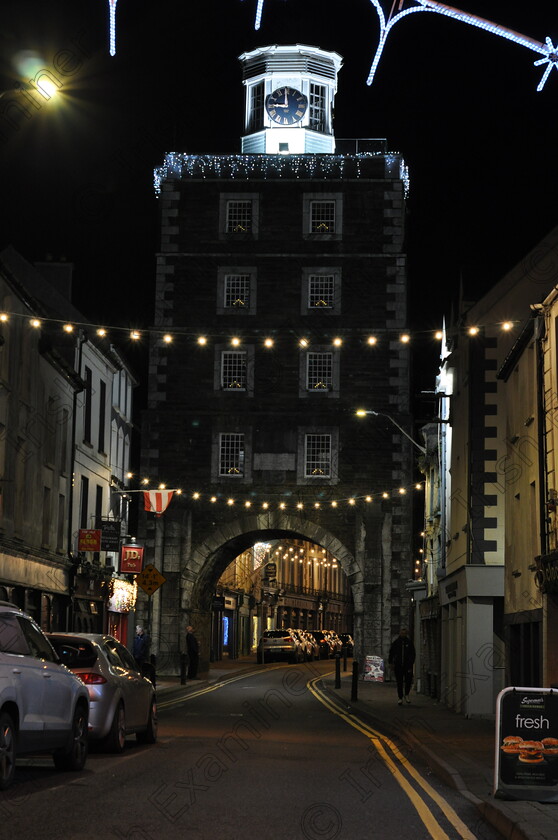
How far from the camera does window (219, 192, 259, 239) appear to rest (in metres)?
51.1

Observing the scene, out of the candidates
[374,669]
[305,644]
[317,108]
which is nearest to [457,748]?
[374,669]

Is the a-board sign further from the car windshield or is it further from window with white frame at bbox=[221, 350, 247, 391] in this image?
the car windshield

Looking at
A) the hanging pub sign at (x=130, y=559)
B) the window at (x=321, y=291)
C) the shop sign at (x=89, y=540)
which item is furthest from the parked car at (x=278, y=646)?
the shop sign at (x=89, y=540)

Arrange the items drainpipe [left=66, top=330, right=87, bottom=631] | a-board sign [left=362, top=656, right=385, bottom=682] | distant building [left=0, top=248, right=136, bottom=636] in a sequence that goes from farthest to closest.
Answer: a-board sign [left=362, top=656, right=385, bottom=682] → drainpipe [left=66, top=330, right=87, bottom=631] → distant building [left=0, top=248, right=136, bottom=636]

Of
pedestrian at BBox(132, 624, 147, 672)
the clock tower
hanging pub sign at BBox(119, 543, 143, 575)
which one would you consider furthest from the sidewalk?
the clock tower

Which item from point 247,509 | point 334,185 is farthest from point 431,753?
point 334,185

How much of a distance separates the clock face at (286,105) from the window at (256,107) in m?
0.67

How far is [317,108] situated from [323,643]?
124ft

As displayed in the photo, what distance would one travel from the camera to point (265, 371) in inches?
1955

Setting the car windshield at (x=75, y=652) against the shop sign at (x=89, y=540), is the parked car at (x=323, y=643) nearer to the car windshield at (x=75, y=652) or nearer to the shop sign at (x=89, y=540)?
the shop sign at (x=89, y=540)

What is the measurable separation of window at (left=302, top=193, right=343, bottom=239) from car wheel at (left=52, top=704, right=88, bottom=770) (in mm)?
37932

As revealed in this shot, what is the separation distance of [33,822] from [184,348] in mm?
40063

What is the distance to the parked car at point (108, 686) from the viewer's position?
16234 mm

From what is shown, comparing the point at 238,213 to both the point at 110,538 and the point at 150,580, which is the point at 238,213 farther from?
the point at 150,580
